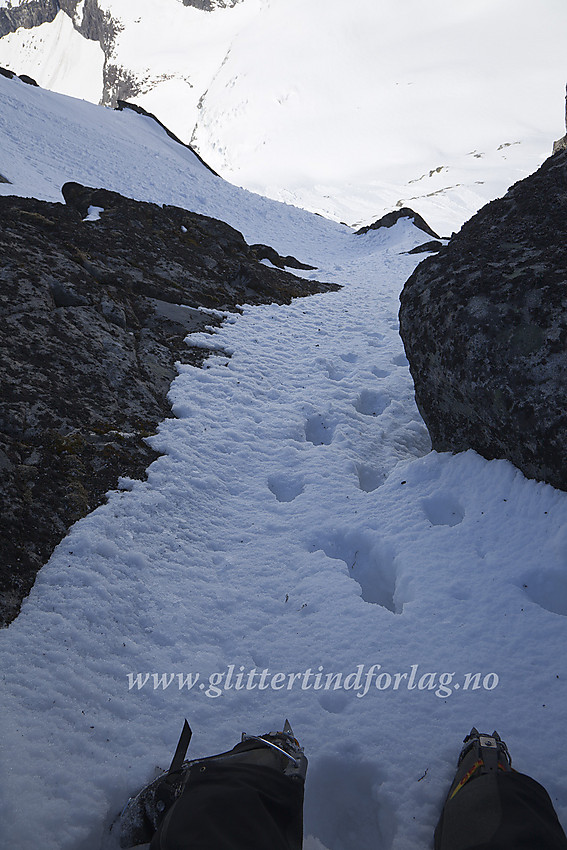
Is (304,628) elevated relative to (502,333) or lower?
lower

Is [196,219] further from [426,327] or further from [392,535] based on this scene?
[392,535]

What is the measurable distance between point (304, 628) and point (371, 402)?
3.83m

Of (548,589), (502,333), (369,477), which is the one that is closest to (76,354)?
(369,477)

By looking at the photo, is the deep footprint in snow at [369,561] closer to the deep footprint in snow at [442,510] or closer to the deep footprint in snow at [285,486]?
the deep footprint in snow at [442,510]

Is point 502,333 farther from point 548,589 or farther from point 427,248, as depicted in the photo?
point 427,248

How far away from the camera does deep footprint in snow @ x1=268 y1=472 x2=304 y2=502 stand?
4.88m

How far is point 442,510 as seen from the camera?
410 centimetres

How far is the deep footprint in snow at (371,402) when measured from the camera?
6.43 metres

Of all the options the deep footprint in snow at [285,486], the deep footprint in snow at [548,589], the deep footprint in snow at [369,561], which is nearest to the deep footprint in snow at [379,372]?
the deep footprint in snow at [285,486]

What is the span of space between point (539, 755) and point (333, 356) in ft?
20.2

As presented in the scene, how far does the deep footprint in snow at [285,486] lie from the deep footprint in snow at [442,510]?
128 cm

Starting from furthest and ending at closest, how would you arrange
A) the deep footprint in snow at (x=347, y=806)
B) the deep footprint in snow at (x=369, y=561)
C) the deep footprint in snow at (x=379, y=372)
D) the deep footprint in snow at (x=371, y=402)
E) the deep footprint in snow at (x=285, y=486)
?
1. the deep footprint in snow at (x=379, y=372)
2. the deep footprint in snow at (x=371, y=402)
3. the deep footprint in snow at (x=285, y=486)
4. the deep footprint in snow at (x=369, y=561)
5. the deep footprint in snow at (x=347, y=806)

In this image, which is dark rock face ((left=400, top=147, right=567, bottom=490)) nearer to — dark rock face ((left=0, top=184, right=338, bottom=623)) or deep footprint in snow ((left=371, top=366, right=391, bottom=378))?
deep footprint in snow ((left=371, top=366, right=391, bottom=378))

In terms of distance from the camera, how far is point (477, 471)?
4.02 meters
